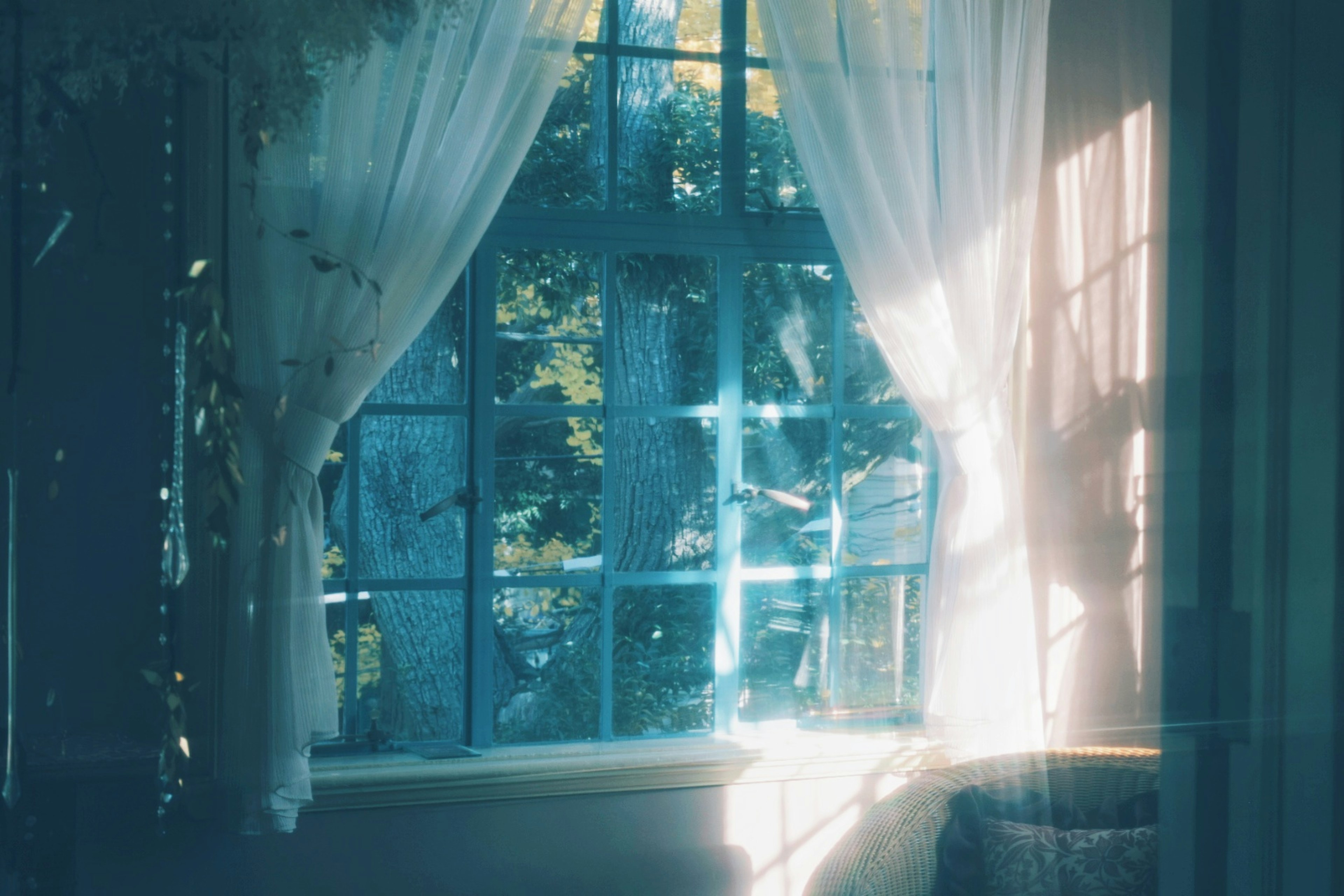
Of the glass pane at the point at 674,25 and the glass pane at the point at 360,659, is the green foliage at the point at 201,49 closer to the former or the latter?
the glass pane at the point at 674,25

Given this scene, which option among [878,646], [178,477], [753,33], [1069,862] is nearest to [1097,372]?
[1069,862]

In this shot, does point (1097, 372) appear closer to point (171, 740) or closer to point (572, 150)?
point (171, 740)

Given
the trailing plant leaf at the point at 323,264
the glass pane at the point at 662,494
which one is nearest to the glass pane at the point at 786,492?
the glass pane at the point at 662,494

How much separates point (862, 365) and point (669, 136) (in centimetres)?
87

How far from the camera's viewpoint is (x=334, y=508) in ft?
8.76

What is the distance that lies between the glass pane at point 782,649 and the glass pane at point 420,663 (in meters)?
0.81

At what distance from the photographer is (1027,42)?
2947mm

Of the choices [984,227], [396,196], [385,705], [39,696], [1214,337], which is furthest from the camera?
[984,227]

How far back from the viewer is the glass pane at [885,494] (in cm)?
306

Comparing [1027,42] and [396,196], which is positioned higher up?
[1027,42]

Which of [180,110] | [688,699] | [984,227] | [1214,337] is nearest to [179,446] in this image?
[180,110]

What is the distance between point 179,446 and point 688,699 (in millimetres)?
1511

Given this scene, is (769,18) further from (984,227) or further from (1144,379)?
(1144,379)

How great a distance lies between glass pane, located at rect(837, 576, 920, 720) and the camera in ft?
9.93
